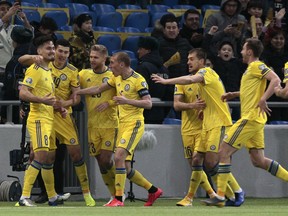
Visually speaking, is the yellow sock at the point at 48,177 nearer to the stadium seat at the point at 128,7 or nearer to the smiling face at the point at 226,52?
the smiling face at the point at 226,52

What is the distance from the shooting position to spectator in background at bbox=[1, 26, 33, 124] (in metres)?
18.8

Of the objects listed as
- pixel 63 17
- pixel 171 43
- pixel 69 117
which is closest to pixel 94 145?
pixel 69 117

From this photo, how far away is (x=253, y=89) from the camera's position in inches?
679

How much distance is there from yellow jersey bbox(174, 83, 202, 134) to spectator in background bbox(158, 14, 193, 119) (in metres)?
2.01

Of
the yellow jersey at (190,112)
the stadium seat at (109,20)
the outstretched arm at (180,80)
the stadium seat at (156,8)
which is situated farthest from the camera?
the stadium seat at (156,8)

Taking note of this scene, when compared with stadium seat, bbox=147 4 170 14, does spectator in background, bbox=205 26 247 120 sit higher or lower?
lower

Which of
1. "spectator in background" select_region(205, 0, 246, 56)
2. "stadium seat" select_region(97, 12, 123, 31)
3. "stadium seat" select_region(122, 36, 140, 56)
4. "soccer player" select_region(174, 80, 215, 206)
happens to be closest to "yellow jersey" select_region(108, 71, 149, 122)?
"soccer player" select_region(174, 80, 215, 206)

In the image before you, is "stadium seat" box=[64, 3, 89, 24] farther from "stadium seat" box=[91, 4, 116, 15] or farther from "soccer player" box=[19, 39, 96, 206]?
"soccer player" box=[19, 39, 96, 206]

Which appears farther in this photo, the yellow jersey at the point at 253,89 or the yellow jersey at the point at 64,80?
the yellow jersey at the point at 64,80

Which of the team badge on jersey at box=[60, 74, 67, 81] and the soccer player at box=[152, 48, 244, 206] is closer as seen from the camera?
the soccer player at box=[152, 48, 244, 206]

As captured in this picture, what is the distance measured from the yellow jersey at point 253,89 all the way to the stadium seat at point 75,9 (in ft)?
21.9

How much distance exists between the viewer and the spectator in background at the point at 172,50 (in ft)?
68.2

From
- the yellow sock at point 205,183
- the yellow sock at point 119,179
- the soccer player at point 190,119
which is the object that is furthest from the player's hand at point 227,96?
the yellow sock at point 119,179

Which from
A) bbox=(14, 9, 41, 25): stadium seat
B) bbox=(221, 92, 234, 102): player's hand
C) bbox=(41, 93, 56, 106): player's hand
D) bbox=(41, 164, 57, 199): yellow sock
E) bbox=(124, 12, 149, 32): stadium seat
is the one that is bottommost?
bbox=(41, 164, 57, 199): yellow sock
